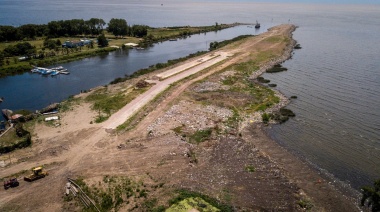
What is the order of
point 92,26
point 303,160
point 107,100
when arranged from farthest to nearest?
Result: point 92,26, point 107,100, point 303,160

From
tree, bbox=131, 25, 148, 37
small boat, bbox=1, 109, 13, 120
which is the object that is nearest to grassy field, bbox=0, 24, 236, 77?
tree, bbox=131, 25, 148, 37

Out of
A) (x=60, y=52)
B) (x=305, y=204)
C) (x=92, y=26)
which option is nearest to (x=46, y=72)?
(x=60, y=52)

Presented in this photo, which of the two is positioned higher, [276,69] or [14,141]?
[276,69]

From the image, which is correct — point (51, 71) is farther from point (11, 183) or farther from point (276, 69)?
point (276, 69)

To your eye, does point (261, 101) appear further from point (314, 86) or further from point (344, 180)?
point (344, 180)

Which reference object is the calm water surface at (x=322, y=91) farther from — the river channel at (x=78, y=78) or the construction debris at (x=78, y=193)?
the construction debris at (x=78, y=193)
